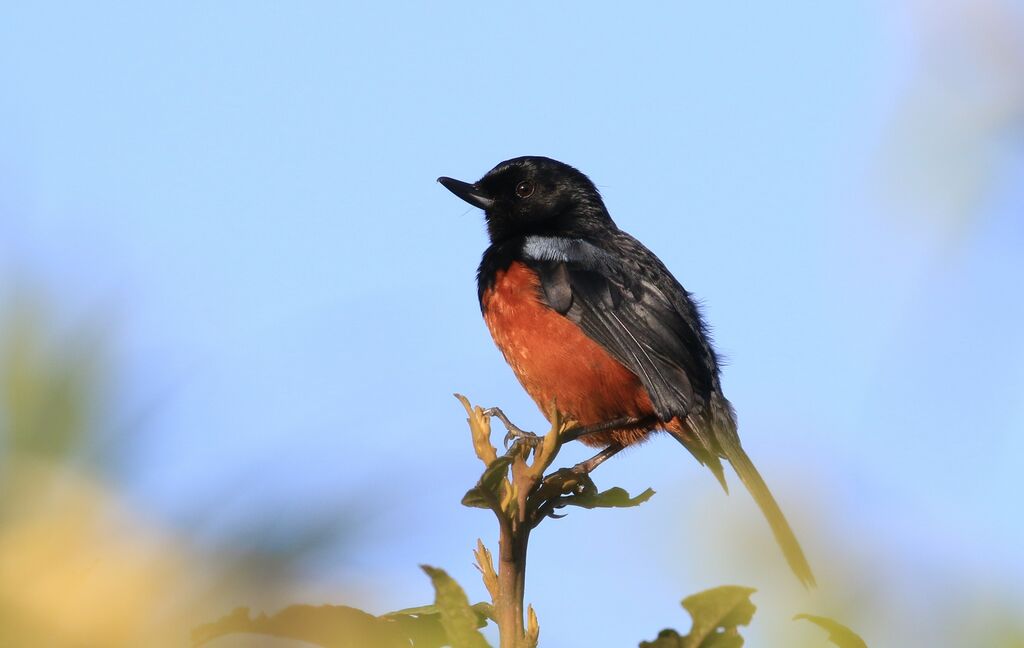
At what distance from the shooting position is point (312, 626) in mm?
768

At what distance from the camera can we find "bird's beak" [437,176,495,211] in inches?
216

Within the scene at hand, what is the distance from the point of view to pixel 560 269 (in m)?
5.06

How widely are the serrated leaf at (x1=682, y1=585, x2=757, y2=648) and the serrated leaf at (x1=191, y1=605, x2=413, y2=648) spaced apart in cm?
30

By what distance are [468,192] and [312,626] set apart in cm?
486

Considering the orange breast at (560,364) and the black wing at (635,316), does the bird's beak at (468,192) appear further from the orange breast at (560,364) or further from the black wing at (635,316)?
the orange breast at (560,364)

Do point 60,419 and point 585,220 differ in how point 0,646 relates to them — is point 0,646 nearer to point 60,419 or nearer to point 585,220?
point 60,419

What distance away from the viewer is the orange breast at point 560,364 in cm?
473

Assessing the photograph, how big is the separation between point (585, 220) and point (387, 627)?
4.85m

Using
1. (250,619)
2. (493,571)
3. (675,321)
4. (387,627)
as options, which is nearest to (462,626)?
(387,627)

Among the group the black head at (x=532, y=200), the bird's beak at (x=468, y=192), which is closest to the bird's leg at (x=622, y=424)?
the black head at (x=532, y=200)

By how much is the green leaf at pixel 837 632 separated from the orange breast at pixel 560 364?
3689mm

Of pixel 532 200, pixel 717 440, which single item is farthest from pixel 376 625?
pixel 532 200

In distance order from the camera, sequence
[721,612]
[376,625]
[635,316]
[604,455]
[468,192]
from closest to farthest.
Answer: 1. [376,625]
2. [721,612]
3. [604,455]
4. [635,316]
5. [468,192]

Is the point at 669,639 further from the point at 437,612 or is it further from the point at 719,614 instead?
the point at 437,612
